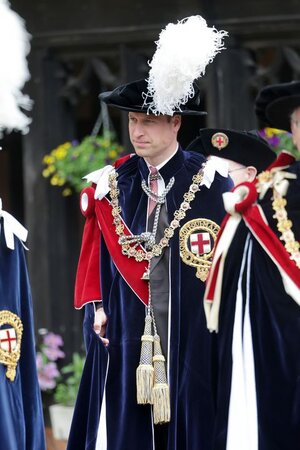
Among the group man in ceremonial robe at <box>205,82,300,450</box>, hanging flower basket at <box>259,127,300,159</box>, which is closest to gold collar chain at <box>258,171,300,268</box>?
man in ceremonial robe at <box>205,82,300,450</box>

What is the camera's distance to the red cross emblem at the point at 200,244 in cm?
609

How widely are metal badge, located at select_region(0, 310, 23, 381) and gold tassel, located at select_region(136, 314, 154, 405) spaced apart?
0.60 metres

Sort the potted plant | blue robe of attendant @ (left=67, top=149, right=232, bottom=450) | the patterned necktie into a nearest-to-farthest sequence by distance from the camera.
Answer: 1. blue robe of attendant @ (left=67, top=149, right=232, bottom=450)
2. the patterned necktie
3. the potted plant

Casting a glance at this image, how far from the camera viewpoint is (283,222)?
5.19 m

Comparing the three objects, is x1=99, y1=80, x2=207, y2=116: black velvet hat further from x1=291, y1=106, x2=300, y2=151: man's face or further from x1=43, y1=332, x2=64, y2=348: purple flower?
x1=43, y1=332, x2=64, y2=348: purple flower

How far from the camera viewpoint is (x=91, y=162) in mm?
9438

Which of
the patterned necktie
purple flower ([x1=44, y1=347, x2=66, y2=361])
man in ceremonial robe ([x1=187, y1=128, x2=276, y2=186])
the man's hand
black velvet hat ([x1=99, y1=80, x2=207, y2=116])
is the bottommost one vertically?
purple flower ([x1=44, y1=347, x2=66, y2=361])

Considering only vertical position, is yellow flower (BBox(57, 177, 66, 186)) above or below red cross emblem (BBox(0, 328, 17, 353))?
above

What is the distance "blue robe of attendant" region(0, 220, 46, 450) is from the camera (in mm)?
5949

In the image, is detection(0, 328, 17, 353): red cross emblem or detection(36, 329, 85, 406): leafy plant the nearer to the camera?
detection(0, 328, 17, 353): red cross emblem

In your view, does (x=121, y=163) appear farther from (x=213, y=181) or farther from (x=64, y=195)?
(x=64, y=195)

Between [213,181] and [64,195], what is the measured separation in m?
3.72

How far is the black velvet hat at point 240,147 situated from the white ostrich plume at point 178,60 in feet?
2.30

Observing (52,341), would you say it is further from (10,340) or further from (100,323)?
(10,340)
